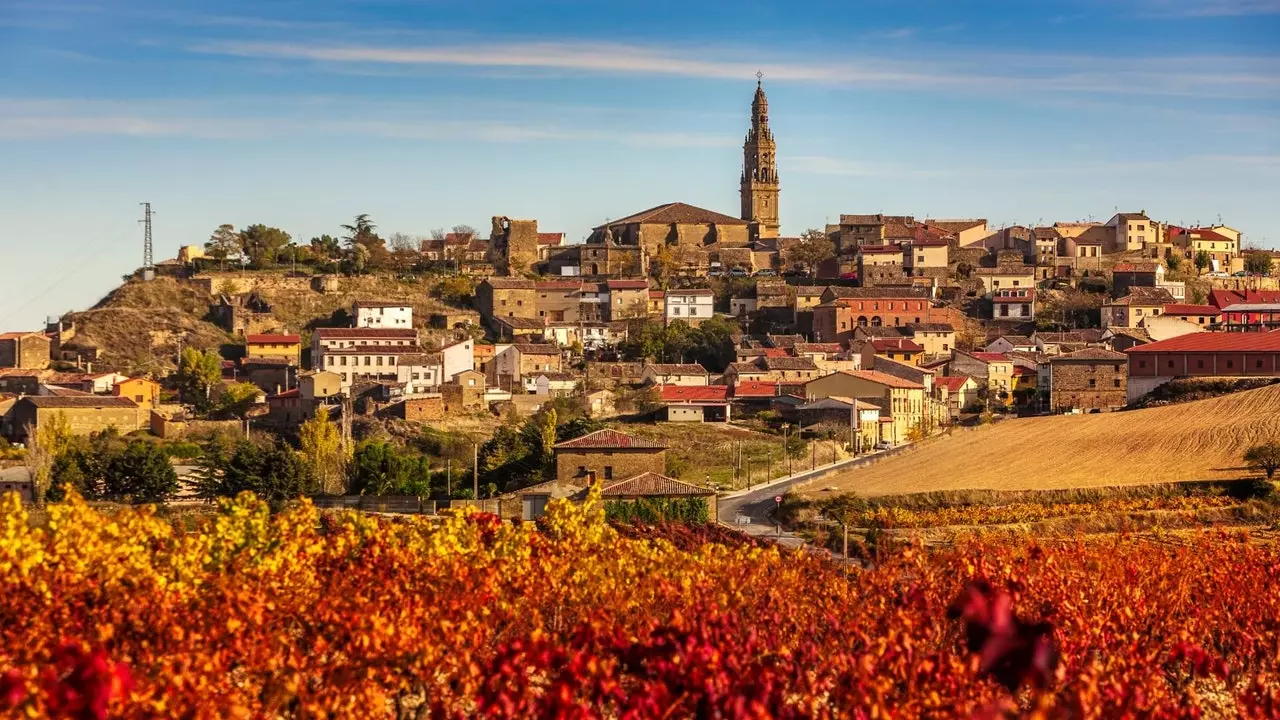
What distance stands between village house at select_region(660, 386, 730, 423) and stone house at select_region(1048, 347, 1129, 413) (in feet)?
46.0

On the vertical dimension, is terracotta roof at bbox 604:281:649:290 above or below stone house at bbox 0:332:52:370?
above

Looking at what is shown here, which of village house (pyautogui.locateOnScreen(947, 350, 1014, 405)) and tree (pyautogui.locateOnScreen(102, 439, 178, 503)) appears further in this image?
village house (pyautogui.locateOnScreen(947, 350, 1014, 405))

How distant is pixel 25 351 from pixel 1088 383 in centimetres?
4744

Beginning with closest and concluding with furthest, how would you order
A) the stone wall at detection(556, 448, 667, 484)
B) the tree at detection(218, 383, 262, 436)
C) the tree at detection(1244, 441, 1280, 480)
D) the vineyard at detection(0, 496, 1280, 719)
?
the vineyard at detection(0, 496, 1280, 719) → the tree at detection(1244, 441, 1280, 480) → the stone wall at detection(556, 448, 667, 484) → the tree at detection(218, 383, 262, 436)

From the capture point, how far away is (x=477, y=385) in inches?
2731

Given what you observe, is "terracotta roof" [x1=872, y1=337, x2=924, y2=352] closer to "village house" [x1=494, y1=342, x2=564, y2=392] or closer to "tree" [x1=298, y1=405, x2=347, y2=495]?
"village house" [x1=494, y1=342, x2=564, y2=392]

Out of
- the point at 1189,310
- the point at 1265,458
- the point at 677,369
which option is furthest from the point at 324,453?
the point at 1189,310

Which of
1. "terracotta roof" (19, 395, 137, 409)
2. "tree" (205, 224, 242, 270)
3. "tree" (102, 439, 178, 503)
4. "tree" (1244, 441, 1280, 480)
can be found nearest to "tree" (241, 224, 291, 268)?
"tree" (205, 224, 242, 270)

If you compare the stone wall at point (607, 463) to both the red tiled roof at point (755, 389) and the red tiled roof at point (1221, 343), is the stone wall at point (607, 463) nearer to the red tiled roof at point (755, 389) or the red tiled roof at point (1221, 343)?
the red tiled roof at point (755, 389)

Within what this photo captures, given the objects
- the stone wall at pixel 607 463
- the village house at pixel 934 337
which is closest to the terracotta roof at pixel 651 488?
the stone wall at pixel 607 463

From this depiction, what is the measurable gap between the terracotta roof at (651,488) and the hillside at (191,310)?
39.1 meters

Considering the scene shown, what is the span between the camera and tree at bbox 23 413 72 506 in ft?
165

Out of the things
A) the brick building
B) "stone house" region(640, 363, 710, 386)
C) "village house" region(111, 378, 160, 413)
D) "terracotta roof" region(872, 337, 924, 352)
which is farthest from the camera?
the brick building

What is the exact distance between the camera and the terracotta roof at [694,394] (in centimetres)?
6669
